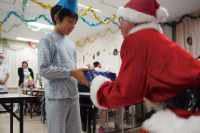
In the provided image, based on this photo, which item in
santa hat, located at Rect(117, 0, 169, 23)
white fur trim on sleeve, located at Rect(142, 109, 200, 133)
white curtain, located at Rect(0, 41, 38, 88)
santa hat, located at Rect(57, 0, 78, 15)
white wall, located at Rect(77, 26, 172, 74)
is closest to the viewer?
white fur trim on sleeve, located at Rect(142, 109, 200, 133)

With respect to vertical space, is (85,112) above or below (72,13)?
below

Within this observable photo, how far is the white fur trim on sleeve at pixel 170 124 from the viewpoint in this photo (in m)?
0.60

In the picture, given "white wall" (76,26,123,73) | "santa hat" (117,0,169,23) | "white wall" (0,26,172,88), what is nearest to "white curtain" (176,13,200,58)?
"white wall" (0,26,172,88)

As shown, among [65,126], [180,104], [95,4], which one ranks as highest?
[95,4]

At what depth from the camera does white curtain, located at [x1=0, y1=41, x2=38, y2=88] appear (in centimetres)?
792

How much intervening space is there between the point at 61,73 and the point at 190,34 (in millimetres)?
4674

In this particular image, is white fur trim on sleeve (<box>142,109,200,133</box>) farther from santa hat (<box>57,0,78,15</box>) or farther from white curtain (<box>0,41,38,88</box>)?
white curtain (<box>0,41,38,88</box>)

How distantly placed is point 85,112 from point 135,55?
98.4 inches

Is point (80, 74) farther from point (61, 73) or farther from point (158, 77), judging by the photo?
point (158, 77)

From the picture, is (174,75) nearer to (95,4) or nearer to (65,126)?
(65,126)

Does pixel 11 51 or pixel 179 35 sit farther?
pixel 11 51

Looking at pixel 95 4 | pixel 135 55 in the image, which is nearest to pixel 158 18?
pixel 135 55

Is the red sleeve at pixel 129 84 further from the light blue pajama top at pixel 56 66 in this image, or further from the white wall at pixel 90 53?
the white wall at pixel 90 53

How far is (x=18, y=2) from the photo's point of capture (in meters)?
4.14
